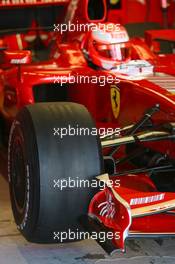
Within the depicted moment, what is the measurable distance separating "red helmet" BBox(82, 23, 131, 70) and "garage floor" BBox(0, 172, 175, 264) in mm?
1383

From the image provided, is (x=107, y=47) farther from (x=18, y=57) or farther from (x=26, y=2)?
(x=26, y=2)

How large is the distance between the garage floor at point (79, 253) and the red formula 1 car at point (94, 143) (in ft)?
0.74

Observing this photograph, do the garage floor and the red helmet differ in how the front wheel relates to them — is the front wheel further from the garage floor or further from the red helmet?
the red helmet

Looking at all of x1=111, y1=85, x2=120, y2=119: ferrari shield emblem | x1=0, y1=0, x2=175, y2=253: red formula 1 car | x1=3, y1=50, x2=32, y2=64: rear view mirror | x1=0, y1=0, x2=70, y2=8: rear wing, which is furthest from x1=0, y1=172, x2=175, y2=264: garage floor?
x1=0, y1=0, x2=70, y2=8: rear wing

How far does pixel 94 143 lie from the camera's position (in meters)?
3.03

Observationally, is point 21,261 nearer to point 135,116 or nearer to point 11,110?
point 135,116

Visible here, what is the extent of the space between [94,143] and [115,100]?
1061 mm

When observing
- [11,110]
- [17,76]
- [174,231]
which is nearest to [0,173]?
[11,110]

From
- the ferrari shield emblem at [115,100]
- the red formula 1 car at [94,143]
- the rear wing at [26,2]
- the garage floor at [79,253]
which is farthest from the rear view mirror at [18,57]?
the rear wing at [26,2]

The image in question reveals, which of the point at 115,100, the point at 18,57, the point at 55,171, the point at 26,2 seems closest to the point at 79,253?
the point at 55,171

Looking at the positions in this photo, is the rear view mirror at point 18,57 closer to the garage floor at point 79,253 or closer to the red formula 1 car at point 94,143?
the red formula 1 car at point 94,143

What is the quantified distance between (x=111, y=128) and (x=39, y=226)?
1.26 meters

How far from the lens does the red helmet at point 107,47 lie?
174 inches

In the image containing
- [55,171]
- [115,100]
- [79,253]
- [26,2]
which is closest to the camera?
[55,171]
